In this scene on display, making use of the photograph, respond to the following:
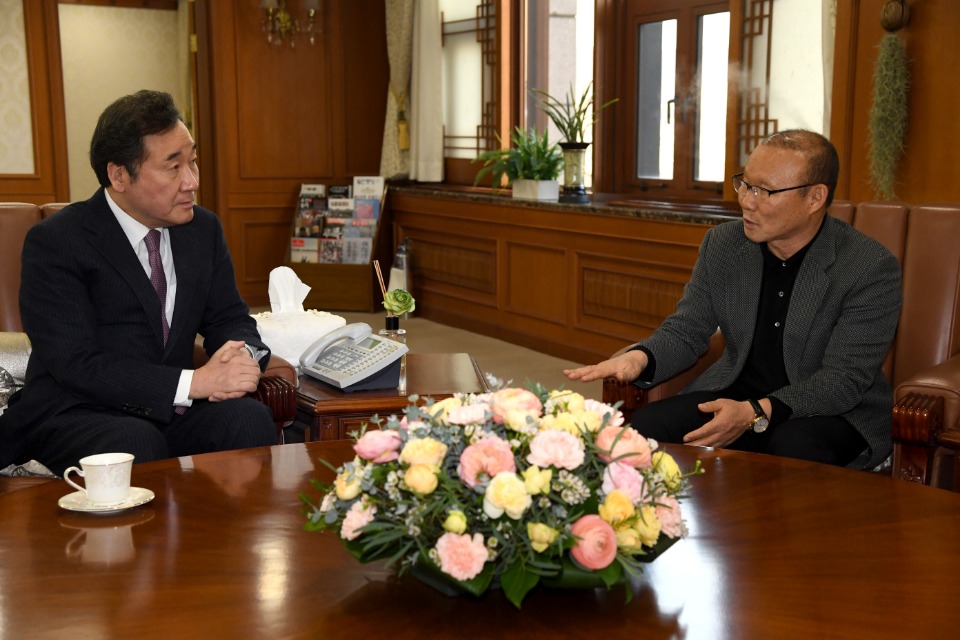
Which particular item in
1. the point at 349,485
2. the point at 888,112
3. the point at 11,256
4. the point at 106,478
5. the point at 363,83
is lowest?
the point at 106,478

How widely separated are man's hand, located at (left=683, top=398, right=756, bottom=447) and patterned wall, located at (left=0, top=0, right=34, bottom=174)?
21.8ft

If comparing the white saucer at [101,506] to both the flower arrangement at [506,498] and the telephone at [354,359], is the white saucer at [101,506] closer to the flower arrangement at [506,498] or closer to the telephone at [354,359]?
the flower arrangement at [506,498]

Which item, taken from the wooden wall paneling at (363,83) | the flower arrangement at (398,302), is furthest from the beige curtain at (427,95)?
the flower arrangement at (398,302)

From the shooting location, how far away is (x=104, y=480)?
1791 millimetres

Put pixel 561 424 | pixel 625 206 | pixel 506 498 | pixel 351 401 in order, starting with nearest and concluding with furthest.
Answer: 1. pixel 506 498
2. pixel 561 424
3. pixel 351 401
4. pixel 625 206

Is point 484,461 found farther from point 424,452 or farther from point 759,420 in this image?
point 759,420

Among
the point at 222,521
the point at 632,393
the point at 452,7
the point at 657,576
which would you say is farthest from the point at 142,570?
the point at 452,7

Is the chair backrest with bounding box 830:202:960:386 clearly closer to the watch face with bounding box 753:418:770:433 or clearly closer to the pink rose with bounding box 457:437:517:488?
the watch face with bounding box 753:418:770:433

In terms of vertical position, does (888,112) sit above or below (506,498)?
above

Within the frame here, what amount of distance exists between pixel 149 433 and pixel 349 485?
1204 millimetres

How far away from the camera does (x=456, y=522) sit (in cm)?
132

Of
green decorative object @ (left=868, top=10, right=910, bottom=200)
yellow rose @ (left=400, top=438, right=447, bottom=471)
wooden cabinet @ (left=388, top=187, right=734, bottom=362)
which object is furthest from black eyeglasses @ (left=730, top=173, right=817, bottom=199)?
wooden cabinet @ (left=388, top=187, right=734, bottom=362)

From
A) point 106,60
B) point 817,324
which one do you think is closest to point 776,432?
point 817,324

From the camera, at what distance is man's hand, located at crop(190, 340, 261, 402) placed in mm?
2582
